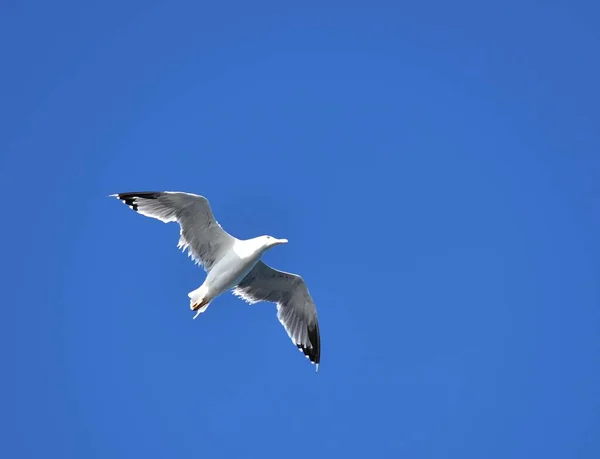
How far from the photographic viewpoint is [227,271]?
15.5m

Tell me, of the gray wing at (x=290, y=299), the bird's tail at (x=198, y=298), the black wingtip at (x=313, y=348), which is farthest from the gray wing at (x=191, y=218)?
the black wingtip at (x=313, y=348)

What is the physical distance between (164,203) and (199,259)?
45.5 inches

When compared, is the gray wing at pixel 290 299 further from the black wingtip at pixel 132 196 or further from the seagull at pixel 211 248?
the black wingtip at pixel 132 196

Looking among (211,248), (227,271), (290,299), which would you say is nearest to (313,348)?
(290,299)

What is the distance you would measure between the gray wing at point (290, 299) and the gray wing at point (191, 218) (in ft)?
2.93

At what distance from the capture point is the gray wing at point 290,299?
16.5 metres

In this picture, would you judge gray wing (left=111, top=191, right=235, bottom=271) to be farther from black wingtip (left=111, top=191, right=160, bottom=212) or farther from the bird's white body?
the bird's white body

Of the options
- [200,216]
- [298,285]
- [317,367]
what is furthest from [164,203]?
[317,367]

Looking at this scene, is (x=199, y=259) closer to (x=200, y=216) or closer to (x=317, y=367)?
(x=200, y=216)

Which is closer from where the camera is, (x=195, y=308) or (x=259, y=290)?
A: (x=195, y=308)

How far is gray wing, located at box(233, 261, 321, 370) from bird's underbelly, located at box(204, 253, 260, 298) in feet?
2.78

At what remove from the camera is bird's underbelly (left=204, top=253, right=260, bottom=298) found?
50.6ft

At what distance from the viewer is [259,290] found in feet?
54.9

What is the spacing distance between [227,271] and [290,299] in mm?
1719
